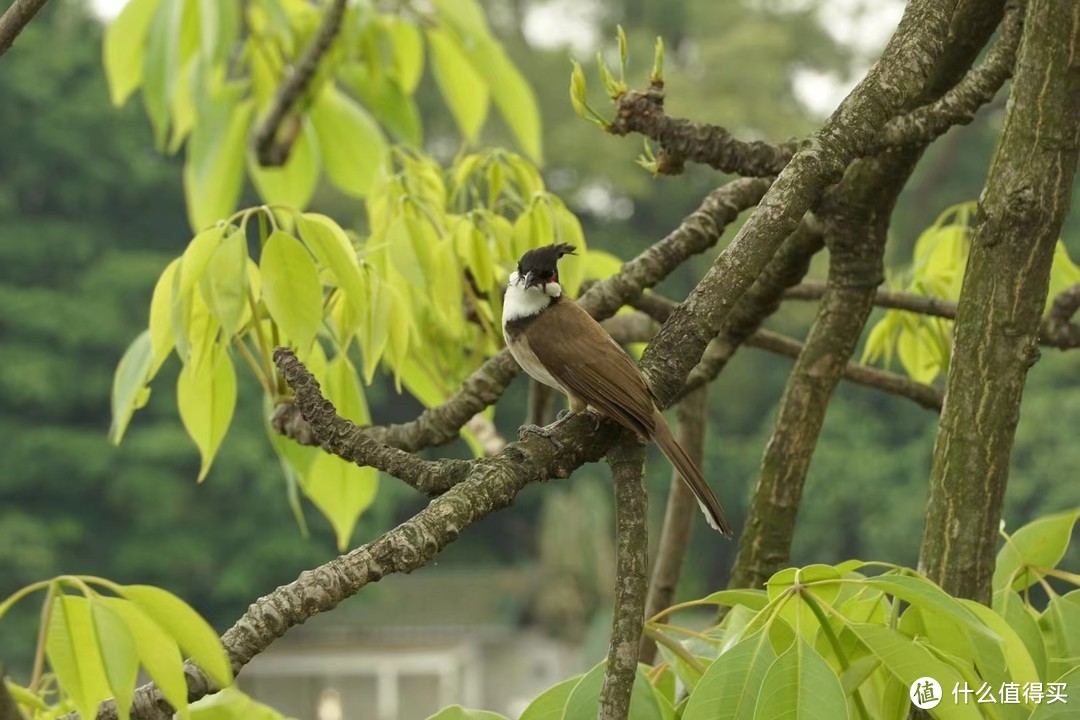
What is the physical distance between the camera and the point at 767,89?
26.2 m

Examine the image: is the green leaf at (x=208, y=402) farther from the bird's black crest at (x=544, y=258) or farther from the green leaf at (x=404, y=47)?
the green leaf at (x=404, y=47)

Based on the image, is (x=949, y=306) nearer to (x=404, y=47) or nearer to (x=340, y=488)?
(x=340, y=488)

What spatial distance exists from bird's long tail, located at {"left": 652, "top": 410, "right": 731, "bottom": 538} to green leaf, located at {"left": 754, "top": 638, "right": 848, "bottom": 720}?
27 cm

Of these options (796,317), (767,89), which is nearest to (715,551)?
(796,317)

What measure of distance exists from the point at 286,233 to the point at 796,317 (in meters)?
20.7

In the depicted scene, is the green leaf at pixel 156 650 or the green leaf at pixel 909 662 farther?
the green leaf at pixel 909 662

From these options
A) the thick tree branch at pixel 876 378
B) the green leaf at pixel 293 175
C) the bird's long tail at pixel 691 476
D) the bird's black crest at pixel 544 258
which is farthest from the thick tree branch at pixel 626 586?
the green leaf at pixel 293 175

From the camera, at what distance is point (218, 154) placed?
6.59 ft

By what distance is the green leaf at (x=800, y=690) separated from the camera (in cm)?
86

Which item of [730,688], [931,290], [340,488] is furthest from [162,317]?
[931,290]

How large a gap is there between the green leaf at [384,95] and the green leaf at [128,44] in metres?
0.28

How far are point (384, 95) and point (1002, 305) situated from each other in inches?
44.6

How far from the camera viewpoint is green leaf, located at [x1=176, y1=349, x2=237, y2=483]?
1.34m

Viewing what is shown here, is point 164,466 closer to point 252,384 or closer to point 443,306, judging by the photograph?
point 252,384
